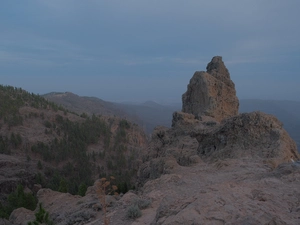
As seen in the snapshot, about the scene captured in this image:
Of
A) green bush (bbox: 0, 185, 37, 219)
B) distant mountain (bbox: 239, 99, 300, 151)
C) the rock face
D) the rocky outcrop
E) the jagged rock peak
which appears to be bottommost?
green bush (bbox: 0, 185, 37, 219)

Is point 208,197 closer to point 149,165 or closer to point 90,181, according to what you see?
point 149,165

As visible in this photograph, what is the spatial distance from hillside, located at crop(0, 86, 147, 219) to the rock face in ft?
60.0

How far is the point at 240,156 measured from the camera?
11.3 metres

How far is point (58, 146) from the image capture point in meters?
46.0

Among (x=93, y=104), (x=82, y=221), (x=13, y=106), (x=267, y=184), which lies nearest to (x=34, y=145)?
(x=13, y=106)

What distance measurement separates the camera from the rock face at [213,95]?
1908cm

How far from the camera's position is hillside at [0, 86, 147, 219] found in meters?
36.6

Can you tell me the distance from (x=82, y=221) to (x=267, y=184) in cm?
615

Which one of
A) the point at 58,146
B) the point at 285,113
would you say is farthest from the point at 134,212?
the point at 285,113

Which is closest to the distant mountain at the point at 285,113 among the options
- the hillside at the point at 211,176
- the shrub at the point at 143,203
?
the hillside at the point at 211,176

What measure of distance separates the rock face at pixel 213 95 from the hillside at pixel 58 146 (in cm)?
1828

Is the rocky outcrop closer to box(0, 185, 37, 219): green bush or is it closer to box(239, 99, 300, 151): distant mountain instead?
box(0, 185, 37, 219): green bush

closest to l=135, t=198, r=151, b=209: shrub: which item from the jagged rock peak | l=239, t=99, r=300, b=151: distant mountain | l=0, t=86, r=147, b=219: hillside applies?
the jagged rock peak

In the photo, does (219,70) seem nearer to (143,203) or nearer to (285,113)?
(143,203)
